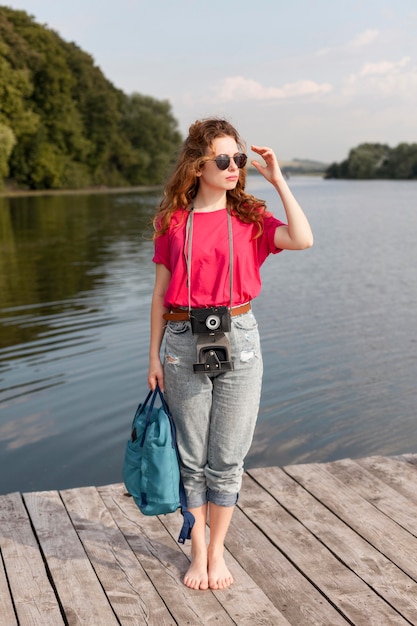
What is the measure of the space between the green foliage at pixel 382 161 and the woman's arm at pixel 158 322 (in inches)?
4157

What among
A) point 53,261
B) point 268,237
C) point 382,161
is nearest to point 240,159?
point 268,237

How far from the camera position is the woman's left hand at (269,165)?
2.99 metres

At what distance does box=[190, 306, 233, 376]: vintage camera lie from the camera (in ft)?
9.50

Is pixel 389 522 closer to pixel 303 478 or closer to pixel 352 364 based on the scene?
pixel 303 478

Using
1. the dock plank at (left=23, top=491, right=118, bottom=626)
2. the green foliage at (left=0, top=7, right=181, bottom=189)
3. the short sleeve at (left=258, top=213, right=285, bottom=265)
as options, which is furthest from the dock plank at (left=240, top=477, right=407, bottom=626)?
the green foliage at (left=0, top=7, right=181, bottom=189)

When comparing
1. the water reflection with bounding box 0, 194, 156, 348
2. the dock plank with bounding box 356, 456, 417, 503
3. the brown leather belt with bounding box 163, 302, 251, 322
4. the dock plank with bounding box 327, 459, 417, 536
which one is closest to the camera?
the brown leather belt with bounding box 163, 302, 251, 322

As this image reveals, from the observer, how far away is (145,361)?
8.43 m

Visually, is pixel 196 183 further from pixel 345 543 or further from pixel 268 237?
pixel 345 543

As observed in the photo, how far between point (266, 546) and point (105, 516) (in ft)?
2.75

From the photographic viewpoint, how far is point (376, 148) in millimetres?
111812

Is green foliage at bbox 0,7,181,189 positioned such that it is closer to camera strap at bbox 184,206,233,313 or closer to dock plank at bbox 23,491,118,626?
dock plank at bbox 23,491,118,626

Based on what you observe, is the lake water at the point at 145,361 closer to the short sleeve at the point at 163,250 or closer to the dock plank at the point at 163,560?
the short sleeve at the point at 163,250

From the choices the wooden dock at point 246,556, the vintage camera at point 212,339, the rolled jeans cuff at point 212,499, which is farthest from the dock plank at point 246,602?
the vintage camera at point 212,339

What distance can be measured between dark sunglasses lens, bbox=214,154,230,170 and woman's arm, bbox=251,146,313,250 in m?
0.15
